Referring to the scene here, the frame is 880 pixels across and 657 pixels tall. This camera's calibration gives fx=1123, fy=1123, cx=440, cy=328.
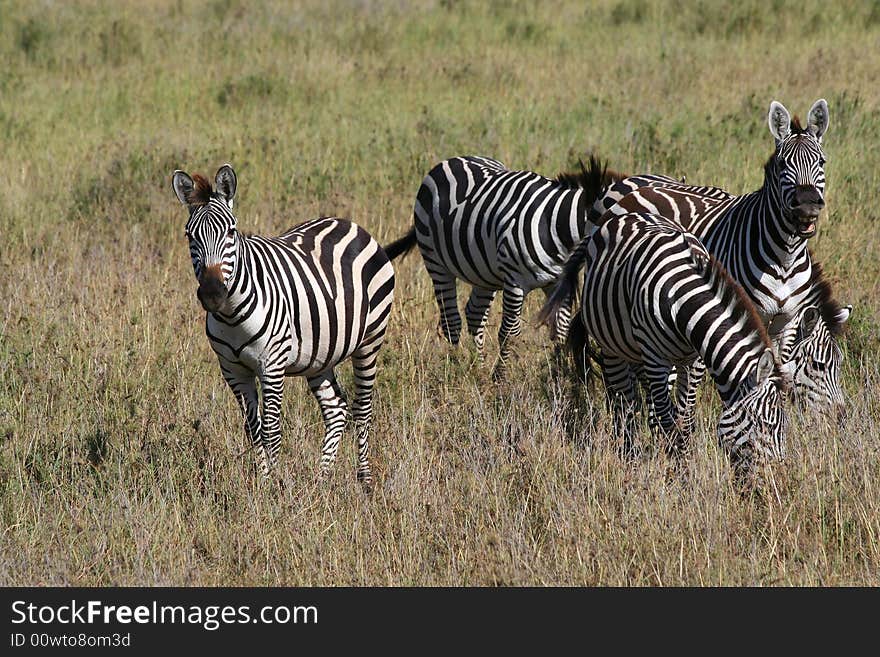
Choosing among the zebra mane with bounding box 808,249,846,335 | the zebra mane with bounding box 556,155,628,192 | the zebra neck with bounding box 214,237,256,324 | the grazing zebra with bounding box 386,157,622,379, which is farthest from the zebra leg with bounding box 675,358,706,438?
the zebra neck with bounding box 214,237,256,324

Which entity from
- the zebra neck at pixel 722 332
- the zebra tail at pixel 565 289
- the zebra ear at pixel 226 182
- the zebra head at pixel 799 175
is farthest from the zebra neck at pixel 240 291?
the zebra head at pixel 799 175

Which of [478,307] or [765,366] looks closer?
[765,366]

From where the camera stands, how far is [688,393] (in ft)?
21.3

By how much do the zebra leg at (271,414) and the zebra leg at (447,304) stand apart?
276cm

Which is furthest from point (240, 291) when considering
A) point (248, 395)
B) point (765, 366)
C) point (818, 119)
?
point (818, 119)

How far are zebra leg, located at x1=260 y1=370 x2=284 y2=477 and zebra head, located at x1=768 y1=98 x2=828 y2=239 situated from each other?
3.00m

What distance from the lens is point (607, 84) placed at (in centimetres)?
1476

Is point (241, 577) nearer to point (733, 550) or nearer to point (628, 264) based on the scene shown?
point (733, 550)

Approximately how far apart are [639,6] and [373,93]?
6.24 metres

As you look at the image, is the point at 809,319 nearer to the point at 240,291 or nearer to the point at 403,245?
the point at 240,291

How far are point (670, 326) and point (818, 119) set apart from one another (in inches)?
72.6

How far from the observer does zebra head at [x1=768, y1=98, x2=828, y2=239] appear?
6262 mm

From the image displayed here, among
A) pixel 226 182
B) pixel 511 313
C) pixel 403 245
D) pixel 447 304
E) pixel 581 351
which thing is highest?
pixel 403 245
